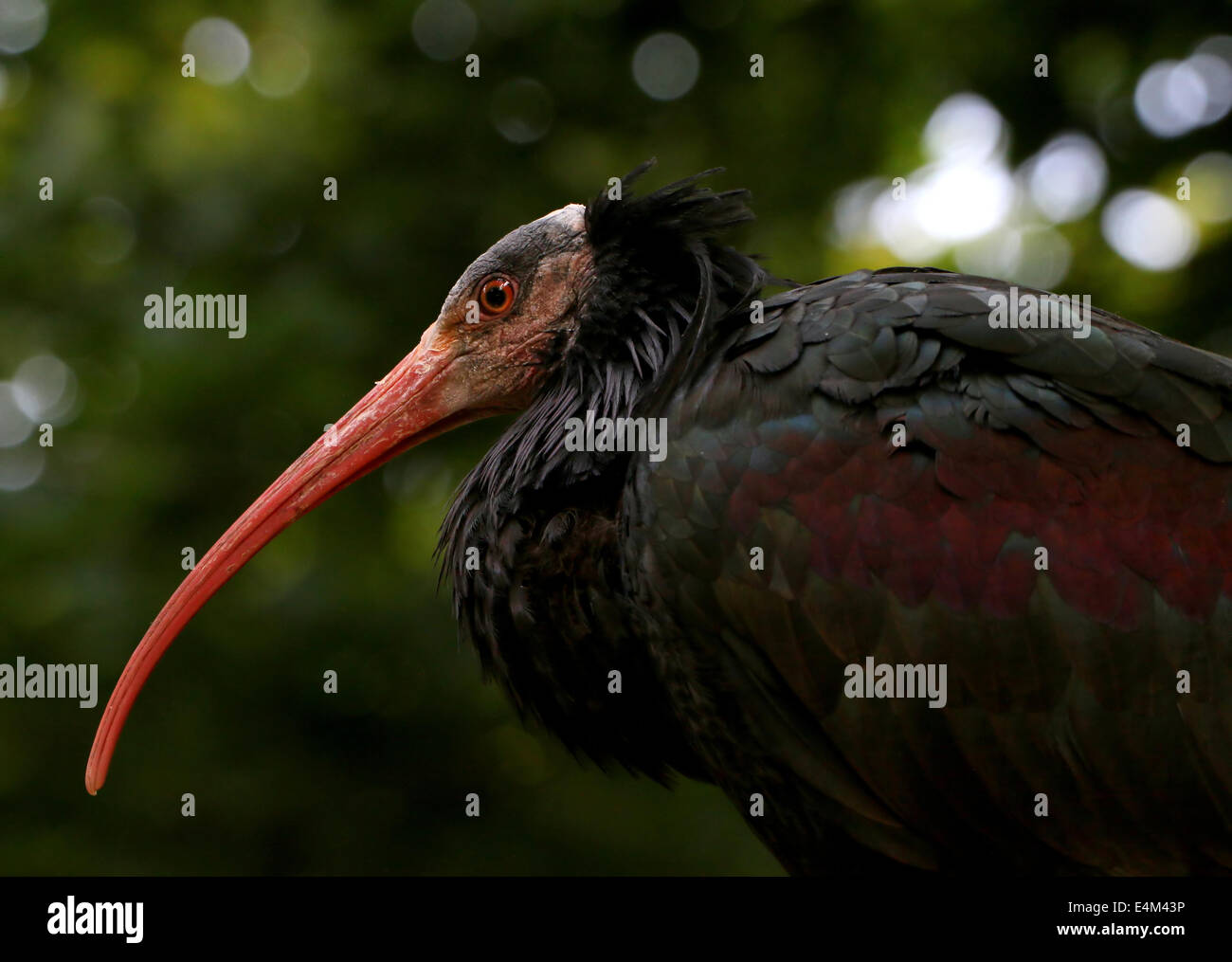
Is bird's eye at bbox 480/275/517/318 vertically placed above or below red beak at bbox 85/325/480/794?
above

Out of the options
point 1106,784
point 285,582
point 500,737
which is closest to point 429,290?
point 285,582

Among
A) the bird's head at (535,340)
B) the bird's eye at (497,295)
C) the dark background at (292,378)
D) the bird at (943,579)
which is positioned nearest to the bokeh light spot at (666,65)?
the dark background at (292,378)

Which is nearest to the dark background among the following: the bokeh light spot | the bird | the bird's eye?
the bokeh light spot

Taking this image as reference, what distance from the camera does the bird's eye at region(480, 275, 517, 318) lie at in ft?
14.4

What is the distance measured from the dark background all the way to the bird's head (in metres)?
2.39

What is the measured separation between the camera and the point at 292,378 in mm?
6848

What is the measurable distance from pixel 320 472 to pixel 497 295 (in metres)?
0.78

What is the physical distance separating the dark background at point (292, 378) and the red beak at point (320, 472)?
7.61 feet

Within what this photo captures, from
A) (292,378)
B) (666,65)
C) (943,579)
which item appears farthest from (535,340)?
(666,65)

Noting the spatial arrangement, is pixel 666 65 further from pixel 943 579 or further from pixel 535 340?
pixel 943 579

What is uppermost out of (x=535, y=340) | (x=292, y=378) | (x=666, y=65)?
(x=666, y=65)

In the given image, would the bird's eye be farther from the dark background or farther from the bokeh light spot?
the bokeh light spot

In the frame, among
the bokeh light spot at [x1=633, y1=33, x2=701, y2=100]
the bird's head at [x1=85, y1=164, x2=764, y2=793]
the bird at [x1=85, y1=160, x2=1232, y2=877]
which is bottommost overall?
the bird at [x1=85, y1=160, x2=1232, y2=877]

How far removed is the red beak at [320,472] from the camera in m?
4.29
